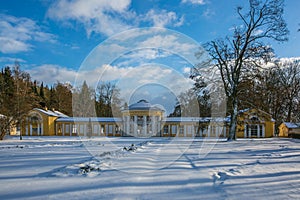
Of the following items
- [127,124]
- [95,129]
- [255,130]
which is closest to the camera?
[255,130]

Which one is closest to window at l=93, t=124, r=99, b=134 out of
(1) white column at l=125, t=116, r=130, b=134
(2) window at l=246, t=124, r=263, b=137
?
(1) white column at l=125, t=116, r=130, b=134

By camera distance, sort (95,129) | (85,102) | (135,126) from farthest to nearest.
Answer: (95,129) < (85,102) < (135,126)

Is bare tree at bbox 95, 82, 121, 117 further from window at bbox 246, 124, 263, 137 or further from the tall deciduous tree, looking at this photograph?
window at bbox 246, 124, 263, 137

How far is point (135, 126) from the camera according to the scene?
36469 mm

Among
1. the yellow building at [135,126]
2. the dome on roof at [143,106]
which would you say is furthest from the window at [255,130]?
the dome on roof at [143,106]

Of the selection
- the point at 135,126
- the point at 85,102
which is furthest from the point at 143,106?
the point at 85,102

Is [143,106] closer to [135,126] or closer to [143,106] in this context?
[143,106]

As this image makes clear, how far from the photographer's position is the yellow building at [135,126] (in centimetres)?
3478

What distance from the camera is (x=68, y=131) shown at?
38281 mm

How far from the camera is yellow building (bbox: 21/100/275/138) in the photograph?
3478 cm

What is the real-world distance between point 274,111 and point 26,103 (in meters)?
32.7

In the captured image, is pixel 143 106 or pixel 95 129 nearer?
pixel 143 106

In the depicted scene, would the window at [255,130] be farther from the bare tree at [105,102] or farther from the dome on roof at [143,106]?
the bare tree at [105,102]

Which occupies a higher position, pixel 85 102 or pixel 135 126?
pixel 85 102
